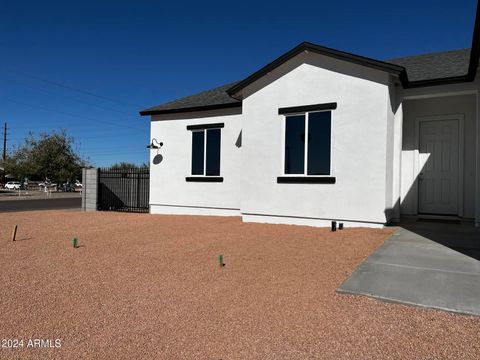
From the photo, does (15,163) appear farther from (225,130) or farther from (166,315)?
(166,315)

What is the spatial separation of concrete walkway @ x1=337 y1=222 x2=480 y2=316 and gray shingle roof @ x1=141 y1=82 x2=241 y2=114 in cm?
751

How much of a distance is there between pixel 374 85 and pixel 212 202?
257 inches

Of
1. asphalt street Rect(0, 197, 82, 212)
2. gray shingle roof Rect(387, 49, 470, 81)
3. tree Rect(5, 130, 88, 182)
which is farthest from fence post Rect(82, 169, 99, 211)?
tree Rect(5, 130, 88, 182)

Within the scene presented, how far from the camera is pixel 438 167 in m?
9.62

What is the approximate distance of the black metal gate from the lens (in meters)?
15.1

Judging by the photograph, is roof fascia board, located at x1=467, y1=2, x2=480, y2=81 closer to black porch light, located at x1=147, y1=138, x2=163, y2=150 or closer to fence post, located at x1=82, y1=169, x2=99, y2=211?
black porch light, located at x1=147, y1=138, x2=163, y2=150

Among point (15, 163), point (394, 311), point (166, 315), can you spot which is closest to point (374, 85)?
point (394, 311)

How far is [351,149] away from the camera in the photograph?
874cm

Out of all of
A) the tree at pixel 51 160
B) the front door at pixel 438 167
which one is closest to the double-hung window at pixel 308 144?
the front door at pixel 438 167

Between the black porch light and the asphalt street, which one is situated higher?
the black porch light

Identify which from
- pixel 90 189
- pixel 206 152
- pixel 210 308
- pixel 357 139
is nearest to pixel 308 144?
pixel 357 139

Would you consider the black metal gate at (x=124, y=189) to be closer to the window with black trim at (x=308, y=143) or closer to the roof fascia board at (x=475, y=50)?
the window with black trim at (x=308, y=143)

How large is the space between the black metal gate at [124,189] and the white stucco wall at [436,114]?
9944mm

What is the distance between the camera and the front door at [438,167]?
31.0ft
